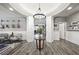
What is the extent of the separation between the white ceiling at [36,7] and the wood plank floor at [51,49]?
87cm

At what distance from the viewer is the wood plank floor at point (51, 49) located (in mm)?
2205

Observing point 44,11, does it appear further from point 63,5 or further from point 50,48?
point 50,48

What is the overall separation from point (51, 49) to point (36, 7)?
1216mm

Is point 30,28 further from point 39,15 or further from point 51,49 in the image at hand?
point 51,49

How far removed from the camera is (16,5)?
2164 mm

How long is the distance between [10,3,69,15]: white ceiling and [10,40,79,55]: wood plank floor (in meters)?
0.87

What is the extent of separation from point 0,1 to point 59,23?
1664mm

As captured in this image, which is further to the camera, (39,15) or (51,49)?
(39,15)

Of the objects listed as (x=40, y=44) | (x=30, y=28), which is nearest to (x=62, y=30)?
(x=40, y=44)

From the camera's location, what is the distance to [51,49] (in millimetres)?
2271

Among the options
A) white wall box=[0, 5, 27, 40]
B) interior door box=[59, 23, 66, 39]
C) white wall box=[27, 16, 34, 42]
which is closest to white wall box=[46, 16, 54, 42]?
interior door box=[59, 23, 66, 39]

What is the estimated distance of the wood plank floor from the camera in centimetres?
221

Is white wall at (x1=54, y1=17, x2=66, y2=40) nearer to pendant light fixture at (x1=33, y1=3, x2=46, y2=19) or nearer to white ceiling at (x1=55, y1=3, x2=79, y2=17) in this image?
white ceiling at (x1=55, y1=3, x2=79, y2=17)
